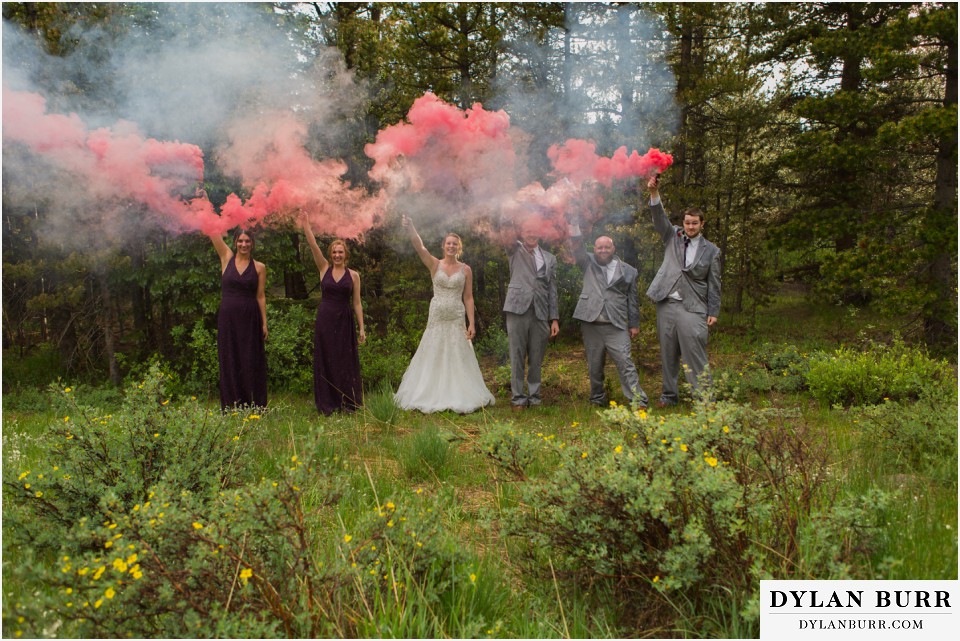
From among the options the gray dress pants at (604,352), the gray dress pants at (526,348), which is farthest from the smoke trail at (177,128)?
the gray dress pants at (604,352)

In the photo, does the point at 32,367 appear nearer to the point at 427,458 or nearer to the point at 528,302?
the point at 528,302

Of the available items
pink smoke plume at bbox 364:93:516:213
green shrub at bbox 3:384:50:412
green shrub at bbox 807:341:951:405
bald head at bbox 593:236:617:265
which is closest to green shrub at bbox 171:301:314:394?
green shrub at bbox 3:384:50:412

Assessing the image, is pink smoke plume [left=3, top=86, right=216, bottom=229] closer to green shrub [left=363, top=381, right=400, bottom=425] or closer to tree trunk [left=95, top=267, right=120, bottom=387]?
green shrub [left=363, top=381, right=400, bottom=425]

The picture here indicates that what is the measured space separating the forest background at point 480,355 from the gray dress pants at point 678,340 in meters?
0.37

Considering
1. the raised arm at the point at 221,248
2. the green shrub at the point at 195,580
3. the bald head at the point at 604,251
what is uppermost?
the raised arm at the point at 221,248

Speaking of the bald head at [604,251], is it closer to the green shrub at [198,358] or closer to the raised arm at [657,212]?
the raised arm at [657,212]

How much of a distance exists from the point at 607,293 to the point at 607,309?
0.16 metres

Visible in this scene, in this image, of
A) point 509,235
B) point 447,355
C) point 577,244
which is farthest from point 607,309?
point 447,355

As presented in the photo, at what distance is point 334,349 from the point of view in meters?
6.08

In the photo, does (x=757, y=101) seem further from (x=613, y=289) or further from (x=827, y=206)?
(x=613, y=289)

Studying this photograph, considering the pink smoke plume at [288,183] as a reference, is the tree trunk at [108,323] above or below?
below

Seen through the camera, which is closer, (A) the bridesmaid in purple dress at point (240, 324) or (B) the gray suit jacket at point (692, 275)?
(A) the bridesmaid in purple dress at point (240, 324)

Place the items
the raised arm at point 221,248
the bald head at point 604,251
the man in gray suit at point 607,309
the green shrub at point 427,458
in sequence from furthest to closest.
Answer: the bald head at point 604,251 < the man in gray suit at point 607,309 < the raised arm at point 221,248 < the green shrub at point 427,458

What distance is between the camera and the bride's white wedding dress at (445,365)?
6453 mm
